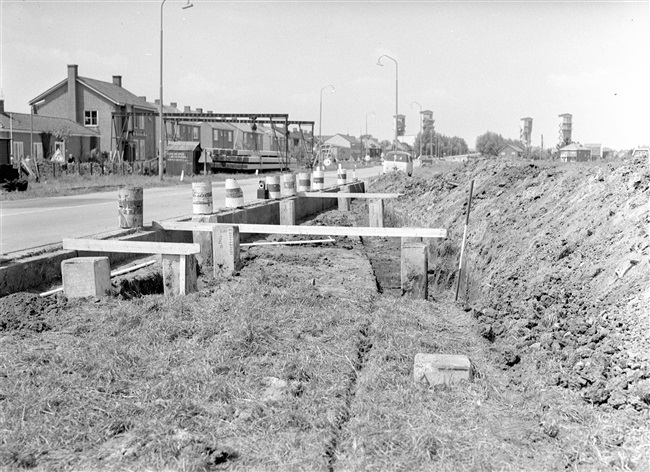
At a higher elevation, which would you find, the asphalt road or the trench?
the asphalt road

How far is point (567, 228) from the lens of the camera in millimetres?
8422

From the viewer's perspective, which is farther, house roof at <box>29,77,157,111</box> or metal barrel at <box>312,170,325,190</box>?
house roof at <box>29,77,157,111</box>

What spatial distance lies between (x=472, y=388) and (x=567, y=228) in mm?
4338

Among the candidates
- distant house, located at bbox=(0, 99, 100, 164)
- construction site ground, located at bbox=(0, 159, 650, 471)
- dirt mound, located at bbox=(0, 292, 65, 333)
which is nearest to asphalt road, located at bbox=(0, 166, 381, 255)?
dirt mound, located at bbox=(0, 292, 65, 333)

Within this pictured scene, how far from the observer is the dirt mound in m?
5.84

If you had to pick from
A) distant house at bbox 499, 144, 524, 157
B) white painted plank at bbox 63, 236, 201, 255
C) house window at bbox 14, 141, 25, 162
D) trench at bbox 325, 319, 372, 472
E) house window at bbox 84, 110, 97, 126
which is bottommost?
trench at bbox 325, 319, 372, 472

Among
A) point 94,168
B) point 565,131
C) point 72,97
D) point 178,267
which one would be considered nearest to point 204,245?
point 178,267

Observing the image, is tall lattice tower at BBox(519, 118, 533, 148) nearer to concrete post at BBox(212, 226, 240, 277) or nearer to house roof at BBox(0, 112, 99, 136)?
house roof at BBox(0, 112, 99, 136)

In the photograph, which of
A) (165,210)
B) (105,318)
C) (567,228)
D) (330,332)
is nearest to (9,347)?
(105,318)

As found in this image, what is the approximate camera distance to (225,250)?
8789 millimetres

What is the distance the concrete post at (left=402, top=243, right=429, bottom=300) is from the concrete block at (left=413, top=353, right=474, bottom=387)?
392 centimetres

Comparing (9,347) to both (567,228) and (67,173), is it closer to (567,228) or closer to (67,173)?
(567,228)

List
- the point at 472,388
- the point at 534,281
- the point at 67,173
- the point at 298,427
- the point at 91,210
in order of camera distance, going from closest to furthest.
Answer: the point at 298,427, the point at 472,388, the point at 534,281, the point at 91,210, the point at 67,173

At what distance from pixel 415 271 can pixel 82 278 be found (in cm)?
399
